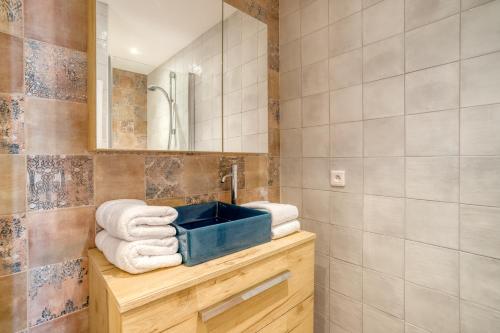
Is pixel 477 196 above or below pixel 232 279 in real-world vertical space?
above

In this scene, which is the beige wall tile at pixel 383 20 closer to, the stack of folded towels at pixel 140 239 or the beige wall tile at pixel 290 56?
the beige wall tile at pixel 290 56

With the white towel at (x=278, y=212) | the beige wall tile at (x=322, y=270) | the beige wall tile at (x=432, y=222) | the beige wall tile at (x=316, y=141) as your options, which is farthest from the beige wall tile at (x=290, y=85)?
the beige wall tile at (x=322, y=270)

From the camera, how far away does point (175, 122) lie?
Result: 1106 mm

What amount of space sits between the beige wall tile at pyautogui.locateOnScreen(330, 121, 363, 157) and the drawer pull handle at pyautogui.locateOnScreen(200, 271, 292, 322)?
2.12 feet

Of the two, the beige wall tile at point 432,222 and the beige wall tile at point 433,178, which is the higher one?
the beige wall tile at point 433,178

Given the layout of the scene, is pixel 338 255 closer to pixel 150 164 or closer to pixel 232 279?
pixel 232 279

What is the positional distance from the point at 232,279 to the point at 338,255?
0.71 metres

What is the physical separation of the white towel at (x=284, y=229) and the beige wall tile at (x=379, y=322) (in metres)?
0.53

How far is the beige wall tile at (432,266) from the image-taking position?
0.93 m

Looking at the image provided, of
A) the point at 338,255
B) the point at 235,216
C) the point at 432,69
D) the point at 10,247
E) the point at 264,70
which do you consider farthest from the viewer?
the point at 264,70

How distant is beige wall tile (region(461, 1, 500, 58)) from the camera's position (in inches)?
32.4

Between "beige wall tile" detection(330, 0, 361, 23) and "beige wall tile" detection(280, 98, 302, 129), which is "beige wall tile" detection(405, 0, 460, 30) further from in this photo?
"beige wall tile" detection(280, 98, 302, 129)

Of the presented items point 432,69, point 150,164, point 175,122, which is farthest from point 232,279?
point 432,69

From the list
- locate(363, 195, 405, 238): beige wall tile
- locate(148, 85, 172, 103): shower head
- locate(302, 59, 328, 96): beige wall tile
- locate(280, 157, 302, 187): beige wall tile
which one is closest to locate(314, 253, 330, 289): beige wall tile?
locate(363, 195, 405, 238): beige wall tile
